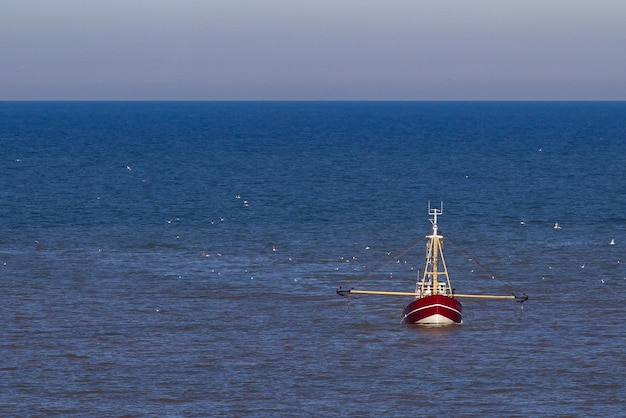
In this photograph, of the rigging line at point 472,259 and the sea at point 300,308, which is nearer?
the sea at point 300,308

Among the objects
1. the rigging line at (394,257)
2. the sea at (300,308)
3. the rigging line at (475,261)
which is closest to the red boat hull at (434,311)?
the sea at (300,308)

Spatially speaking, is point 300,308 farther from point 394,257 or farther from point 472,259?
point 472,259

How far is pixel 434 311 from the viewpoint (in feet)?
249

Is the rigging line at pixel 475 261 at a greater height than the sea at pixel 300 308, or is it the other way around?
the rigging line at pixel 475 261

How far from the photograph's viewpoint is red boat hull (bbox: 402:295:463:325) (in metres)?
75.4

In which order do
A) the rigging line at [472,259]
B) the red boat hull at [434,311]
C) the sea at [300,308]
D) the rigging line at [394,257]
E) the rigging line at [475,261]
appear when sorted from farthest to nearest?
the rigging line at [394,257] → the rigging line at [472,259] → the rigging line at [475,261] → the red boat hull at [434,311] → the sea at [300,308]

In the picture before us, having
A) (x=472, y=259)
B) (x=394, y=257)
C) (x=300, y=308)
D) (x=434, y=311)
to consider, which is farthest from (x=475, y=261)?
(x=434, y=311)

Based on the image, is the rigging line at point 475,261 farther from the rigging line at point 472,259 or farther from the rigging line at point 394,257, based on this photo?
the rigging line at point 394,257

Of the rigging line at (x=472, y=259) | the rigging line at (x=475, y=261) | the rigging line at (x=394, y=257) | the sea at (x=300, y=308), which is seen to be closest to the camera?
the sea at (x=300, y=308)

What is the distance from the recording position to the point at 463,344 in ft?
238

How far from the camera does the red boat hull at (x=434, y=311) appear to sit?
75.4 meters

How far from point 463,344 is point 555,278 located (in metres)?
22.7

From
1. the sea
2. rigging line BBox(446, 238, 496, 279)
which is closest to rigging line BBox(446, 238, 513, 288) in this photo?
rigging line BBox(446, 238, 496, 279)

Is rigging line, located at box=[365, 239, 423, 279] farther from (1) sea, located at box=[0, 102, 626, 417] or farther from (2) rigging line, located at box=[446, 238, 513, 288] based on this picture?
(2) rigging line, located at box=[446, 238, 513, 288]
